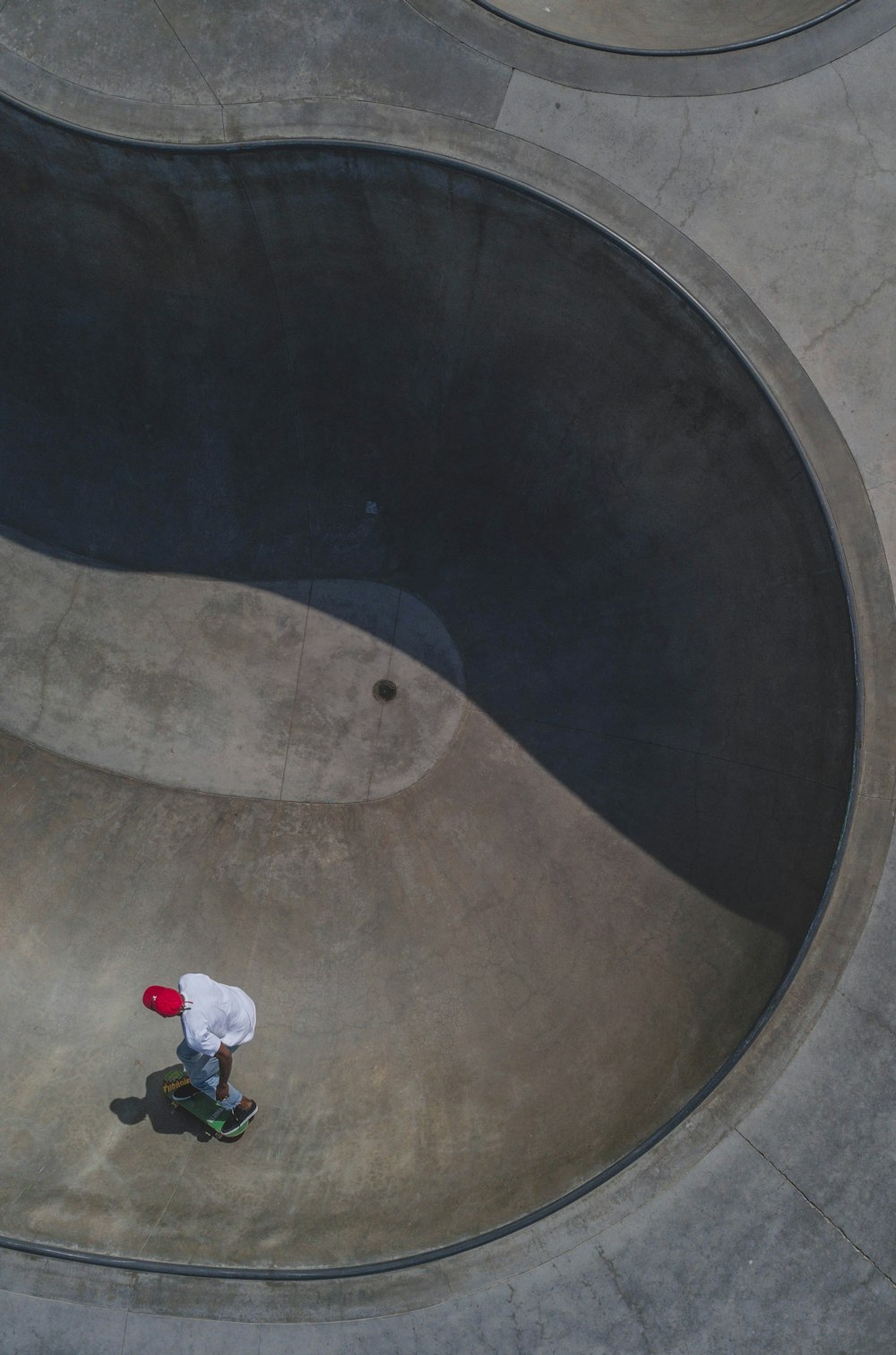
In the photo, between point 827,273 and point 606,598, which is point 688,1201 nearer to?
point 606,598

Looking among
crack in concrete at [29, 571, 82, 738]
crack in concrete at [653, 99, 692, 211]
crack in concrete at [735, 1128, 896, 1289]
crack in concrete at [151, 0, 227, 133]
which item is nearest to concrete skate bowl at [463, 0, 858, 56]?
crack in concrete at [653, 99, 692, 211]

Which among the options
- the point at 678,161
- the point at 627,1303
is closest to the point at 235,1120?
the point at 627,1303

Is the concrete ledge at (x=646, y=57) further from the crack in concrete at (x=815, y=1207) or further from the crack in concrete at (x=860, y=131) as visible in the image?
the crack in concrete at (x=815, y=1207)

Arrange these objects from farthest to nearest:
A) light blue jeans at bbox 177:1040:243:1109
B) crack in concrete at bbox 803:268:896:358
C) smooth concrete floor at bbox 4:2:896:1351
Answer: crack in concrete at bbox 803:268:896:358
light blue jeans at bbox 177:1040:243:1109
smooth concrete floor at bbox 4:2:896:1351

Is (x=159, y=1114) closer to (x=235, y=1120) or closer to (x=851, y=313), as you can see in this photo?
(x=235, y=1120)

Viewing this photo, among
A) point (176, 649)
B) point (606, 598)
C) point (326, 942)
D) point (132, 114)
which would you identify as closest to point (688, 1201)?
point (326, 942)

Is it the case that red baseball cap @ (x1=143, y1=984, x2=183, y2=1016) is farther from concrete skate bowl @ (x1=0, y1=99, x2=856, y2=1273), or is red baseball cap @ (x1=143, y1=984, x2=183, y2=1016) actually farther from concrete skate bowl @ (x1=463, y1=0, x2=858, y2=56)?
concrete skate bowl @ (x1=463, y1=0, x2=858, y2=56)
